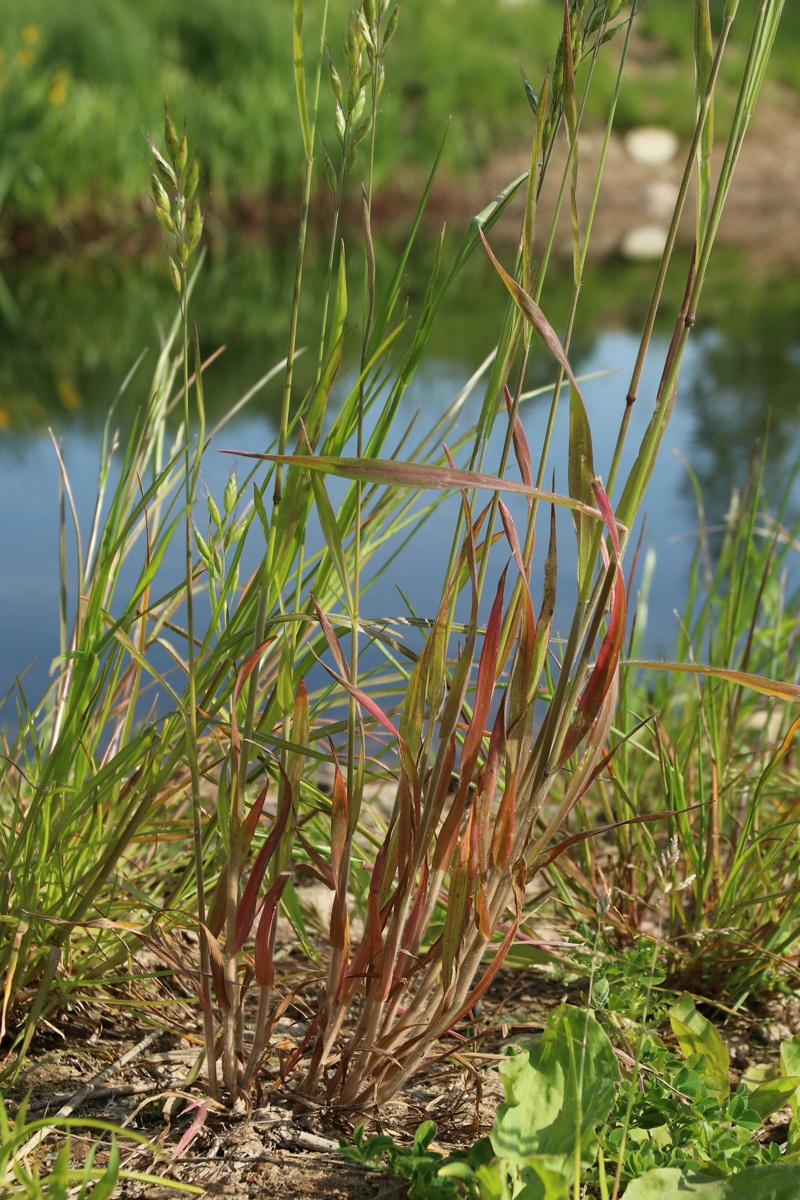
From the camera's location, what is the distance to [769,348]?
496 cm

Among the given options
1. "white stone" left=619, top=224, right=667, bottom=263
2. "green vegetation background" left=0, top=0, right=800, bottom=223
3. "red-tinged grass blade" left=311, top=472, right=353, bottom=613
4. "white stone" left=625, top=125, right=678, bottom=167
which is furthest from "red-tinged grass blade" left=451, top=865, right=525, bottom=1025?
"white stone" left=625, top=125, right=678, bottom=167

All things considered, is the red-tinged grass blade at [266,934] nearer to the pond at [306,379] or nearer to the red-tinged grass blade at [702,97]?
the red-tinged grass blade at [702,97]

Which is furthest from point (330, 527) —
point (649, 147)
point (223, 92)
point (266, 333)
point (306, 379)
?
point (649, 147)

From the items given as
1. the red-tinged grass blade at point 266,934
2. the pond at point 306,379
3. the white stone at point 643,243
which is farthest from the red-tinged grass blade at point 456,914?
the white stone at point 643,243

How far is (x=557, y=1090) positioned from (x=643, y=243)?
26.0 feet

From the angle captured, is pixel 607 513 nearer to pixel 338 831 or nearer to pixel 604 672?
pixel 604 672

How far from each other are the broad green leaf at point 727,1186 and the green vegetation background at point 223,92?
425cm

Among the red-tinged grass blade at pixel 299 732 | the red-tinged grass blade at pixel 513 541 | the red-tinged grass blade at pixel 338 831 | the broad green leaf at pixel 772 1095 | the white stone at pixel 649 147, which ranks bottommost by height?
the broad green leaf at pixel 772 1095

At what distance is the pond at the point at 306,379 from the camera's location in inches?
98.6

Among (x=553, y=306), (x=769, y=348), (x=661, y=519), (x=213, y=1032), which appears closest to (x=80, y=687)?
(x=213, y=1032)

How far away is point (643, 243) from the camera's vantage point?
26.0 ft

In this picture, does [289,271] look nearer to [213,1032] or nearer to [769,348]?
[769,348]

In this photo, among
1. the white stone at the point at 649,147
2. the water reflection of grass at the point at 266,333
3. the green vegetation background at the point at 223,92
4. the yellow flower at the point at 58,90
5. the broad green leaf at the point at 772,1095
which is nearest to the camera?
the broad green leaf at the point at 772,1095

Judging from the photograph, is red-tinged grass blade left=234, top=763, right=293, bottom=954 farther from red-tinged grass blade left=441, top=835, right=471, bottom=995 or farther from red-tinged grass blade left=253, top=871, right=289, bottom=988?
red-tinged grass blade left=441, top=835, right=471, bottom=995
